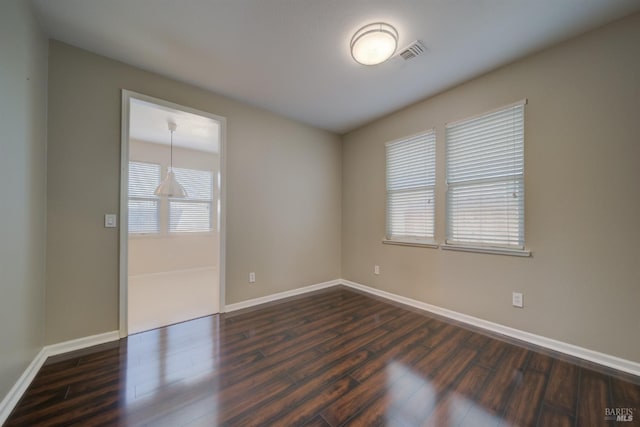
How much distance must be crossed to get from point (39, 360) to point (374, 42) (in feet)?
12.0

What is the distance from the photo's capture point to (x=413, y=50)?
2184mm

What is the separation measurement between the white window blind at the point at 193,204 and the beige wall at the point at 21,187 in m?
3.19

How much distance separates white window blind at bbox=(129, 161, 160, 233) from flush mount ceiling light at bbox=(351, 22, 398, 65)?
15.1 feet

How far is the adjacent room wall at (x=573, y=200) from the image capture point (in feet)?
6.04

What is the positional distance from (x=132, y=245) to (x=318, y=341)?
431 centimetres

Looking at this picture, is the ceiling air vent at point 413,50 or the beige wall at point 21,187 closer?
the beige wall at point 21,187

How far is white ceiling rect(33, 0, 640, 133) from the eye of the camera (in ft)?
5.77

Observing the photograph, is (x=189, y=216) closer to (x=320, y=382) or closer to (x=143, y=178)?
(x=143, y=178)

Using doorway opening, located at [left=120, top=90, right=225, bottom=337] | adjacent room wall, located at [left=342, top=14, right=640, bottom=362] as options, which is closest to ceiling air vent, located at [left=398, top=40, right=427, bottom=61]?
adjacent room wall, located at [left=342, top=14, right=640, bottom=362]

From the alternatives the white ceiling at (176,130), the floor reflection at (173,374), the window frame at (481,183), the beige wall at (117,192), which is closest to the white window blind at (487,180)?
the window frame at (481,183)

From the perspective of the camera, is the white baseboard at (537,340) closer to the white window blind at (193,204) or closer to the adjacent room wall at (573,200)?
the adjacent room wall at (573,200)

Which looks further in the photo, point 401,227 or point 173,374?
point 401,227

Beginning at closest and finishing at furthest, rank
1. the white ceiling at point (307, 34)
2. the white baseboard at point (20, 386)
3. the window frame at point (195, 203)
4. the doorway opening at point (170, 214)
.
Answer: the white baseboard at point (20, 386)
the white ceiling at point (307, 34)
the doorway opening at point (170, 214)
the window frame at point (195, 203)

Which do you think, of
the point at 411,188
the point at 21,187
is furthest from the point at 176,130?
the point at 411,188
